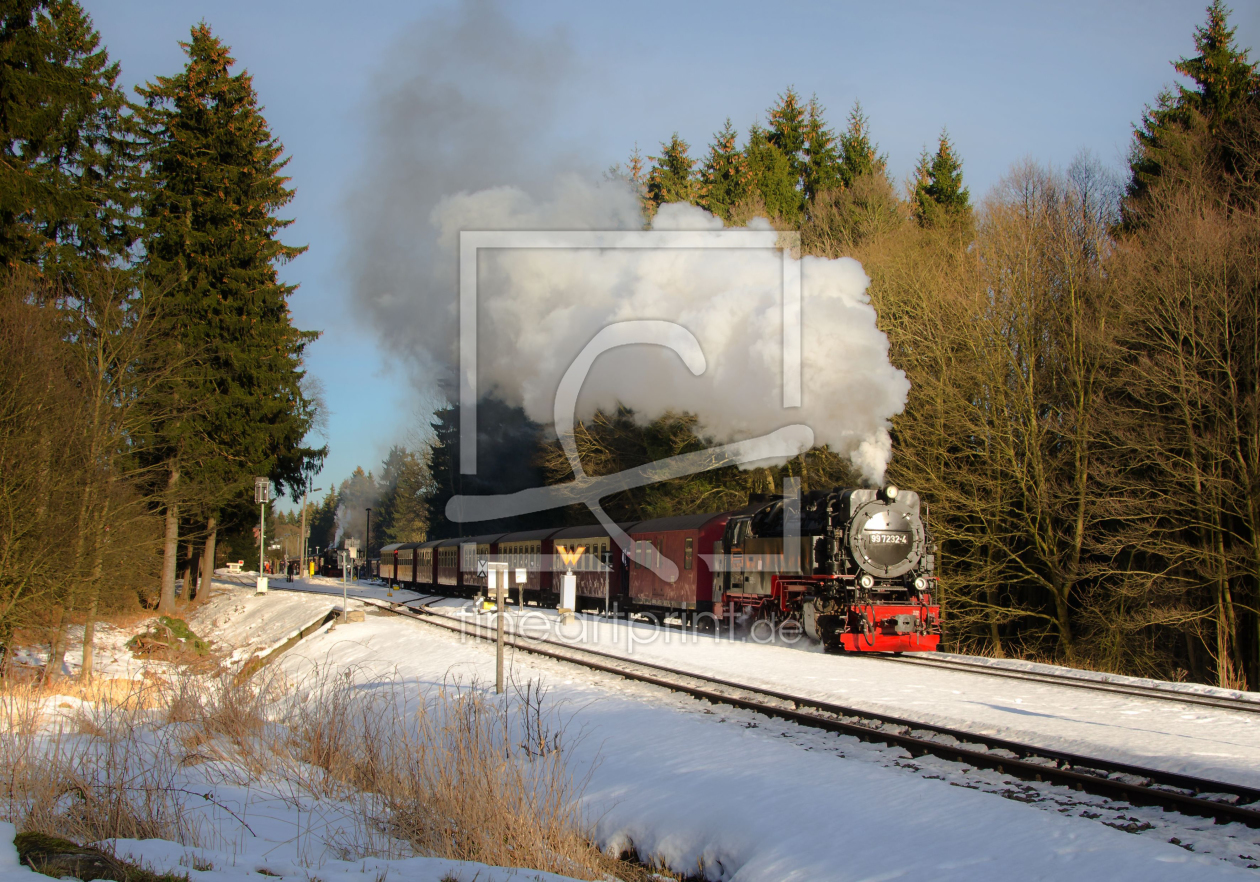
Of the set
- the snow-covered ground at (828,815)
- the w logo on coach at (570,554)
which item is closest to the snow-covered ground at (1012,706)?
the snow-covered ground at (828,815)

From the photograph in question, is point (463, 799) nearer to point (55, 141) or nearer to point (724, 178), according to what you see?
point (55, 141)

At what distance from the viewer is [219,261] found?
24719mm

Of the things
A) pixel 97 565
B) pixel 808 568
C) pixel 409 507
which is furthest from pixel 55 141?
pixel 409 507

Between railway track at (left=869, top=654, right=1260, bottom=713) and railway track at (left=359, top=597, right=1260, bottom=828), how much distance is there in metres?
3.77

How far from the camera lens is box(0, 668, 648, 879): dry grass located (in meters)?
5.25

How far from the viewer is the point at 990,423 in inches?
805

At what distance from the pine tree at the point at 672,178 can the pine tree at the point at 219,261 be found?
13679 mm

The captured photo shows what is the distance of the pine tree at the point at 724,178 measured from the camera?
3272 cm

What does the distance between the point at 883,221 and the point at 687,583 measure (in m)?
15.2

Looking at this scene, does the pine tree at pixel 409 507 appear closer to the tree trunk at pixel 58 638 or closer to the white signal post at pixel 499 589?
the tree trunk at pixel 58 638

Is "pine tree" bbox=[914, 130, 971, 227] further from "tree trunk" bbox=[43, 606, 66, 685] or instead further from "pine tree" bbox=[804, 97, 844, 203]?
"tree trunk" bbox=[43, 606, 66, 685]

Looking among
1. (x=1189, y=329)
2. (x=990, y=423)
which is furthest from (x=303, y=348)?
(x=1189, y=329)

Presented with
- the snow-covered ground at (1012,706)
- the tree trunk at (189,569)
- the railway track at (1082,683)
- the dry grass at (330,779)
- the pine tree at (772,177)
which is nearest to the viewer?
the dry grass at (330,779)

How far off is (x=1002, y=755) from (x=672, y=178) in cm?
3029
